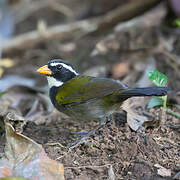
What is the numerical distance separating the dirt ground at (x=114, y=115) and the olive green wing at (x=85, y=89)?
44 cm

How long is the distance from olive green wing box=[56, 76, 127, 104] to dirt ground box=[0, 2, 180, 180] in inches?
17.5

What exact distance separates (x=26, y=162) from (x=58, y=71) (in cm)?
191

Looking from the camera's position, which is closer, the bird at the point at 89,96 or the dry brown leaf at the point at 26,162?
the dry brown leaf at the point at 26,162

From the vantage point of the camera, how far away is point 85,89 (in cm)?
426

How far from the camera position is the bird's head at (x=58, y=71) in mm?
4664

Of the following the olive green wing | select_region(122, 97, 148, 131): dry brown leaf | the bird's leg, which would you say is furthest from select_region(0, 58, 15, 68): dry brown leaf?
the bird's leg

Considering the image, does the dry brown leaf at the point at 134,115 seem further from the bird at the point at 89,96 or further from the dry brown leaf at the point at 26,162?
the dry brown leaf at the point at 26,162

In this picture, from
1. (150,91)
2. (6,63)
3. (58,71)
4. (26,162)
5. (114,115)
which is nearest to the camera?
(26,162)

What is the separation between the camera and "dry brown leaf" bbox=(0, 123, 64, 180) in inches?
113

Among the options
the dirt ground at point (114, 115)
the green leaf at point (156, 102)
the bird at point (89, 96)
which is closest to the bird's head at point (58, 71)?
the bird at point (89, 96)

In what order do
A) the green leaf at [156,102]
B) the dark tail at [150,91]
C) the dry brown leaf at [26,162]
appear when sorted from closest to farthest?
the dry brown leaf at [26,162]
the dark tail at [150,91]
the green leaf at [156,102]

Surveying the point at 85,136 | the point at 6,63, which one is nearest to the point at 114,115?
the point at 85,136

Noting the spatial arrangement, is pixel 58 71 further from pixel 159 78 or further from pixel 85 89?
pixel 159 78

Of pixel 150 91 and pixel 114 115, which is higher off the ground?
pixel 150 91
